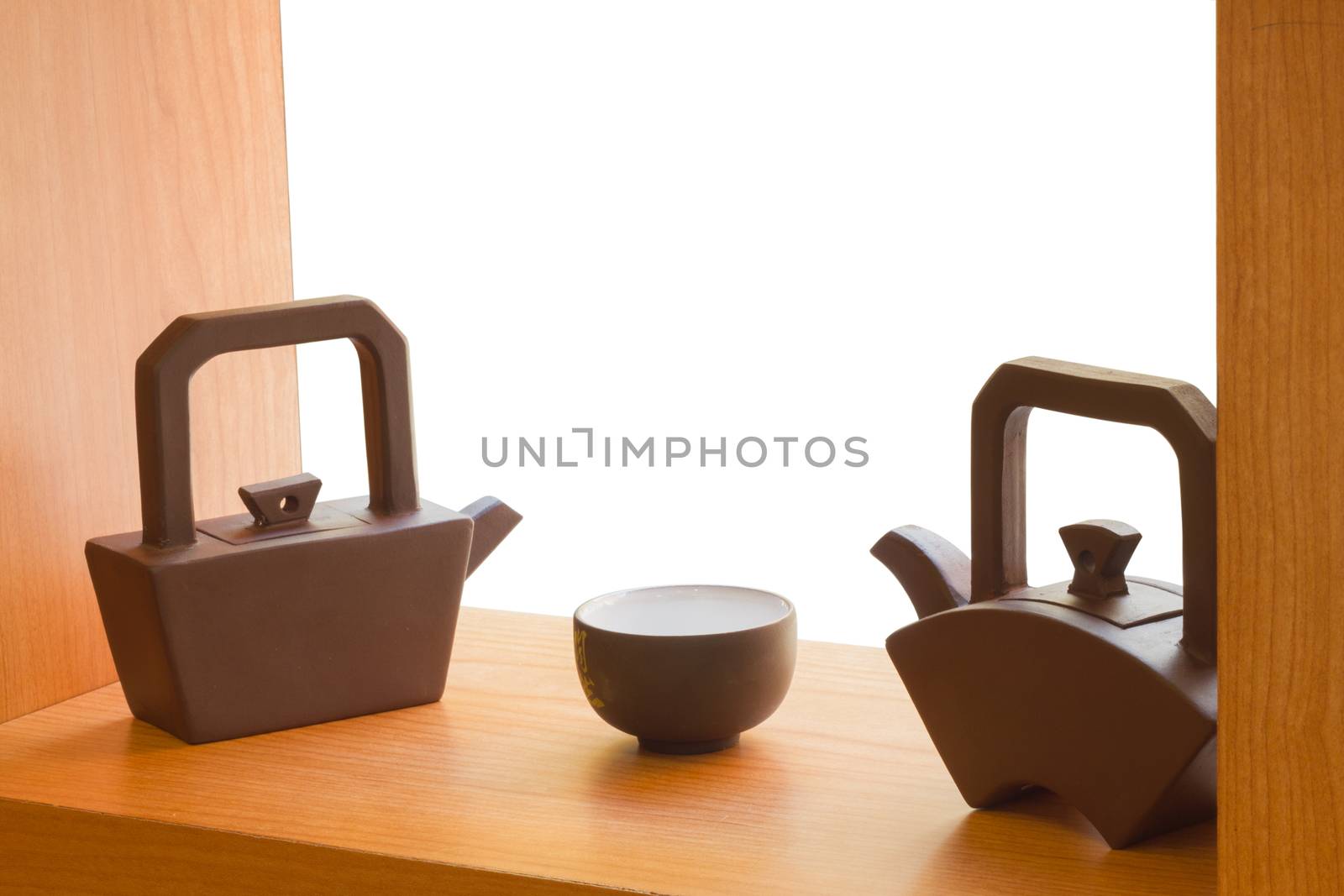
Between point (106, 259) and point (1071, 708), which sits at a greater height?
point (106, 259)

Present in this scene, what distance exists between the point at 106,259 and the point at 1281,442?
59cm

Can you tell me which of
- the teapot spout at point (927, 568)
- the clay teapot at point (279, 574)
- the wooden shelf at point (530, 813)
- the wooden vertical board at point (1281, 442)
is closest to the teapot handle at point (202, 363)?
the clay teapot at point (279, 574)

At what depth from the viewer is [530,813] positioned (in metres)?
0.61

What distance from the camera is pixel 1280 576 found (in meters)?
0.45

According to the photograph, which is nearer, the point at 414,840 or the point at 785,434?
the point at 414,840

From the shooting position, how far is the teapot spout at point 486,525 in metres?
0.77

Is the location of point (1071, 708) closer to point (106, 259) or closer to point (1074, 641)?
point (1074, 641)

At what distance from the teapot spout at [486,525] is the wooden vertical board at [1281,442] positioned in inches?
16.2

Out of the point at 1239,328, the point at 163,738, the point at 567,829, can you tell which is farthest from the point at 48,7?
the point at 1239,328

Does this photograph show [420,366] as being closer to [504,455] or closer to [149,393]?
[504,455]

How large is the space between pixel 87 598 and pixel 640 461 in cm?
58

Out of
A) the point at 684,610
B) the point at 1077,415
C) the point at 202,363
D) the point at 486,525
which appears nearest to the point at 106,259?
the point at 202,363

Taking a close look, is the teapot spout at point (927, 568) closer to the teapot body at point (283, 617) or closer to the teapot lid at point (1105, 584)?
the teapot lid at point (1105, 584)

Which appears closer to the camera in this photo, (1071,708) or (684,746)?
(1071,708)
